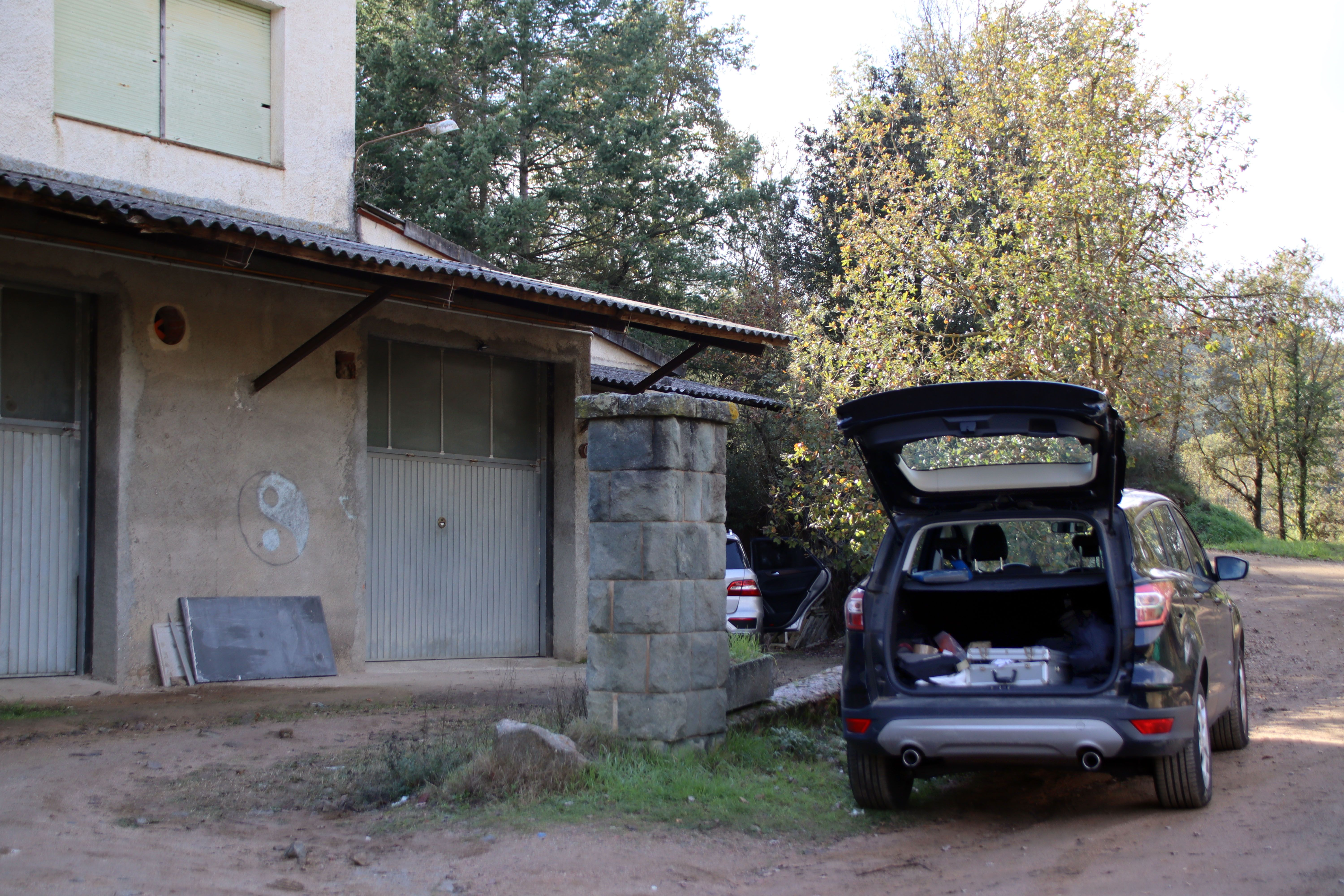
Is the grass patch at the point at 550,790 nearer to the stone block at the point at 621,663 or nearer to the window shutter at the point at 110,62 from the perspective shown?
the stone block at the point at 621,663

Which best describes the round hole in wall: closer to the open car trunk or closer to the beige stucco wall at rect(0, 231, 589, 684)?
the beige stucco wall at rect(0, 231, 589, 684)

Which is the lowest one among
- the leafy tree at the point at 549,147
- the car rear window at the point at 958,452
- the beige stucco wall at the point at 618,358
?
the car rear window at the point at 958,452

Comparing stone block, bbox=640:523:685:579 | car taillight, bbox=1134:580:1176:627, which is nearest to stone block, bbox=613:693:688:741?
stone block, bbox=640:523:685:579

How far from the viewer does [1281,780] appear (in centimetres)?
572

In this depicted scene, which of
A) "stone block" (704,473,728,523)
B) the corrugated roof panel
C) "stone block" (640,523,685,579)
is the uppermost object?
the corrugated roof panel

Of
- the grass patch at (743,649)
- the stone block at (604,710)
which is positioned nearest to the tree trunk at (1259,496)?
the grass patch at (743,649)

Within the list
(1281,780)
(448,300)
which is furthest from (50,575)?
(1281,780)

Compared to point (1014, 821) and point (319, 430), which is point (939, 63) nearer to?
point (319, 430)

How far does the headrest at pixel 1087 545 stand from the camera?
5703 mm

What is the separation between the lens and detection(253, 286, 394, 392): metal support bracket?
8.41 m

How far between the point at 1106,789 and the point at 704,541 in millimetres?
2534

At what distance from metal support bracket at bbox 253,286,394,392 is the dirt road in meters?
3.40

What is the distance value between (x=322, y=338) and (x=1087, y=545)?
594 cm

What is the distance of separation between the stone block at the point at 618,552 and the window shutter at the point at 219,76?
6.18m
